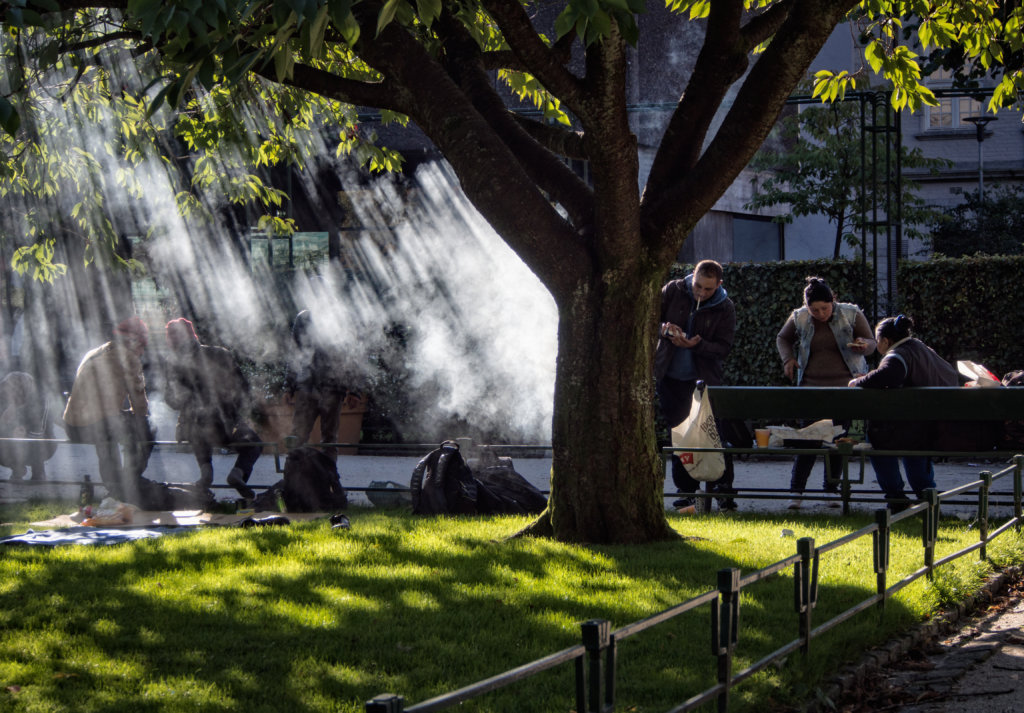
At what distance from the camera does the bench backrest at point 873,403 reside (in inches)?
345

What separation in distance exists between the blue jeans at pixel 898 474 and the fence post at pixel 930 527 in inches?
109

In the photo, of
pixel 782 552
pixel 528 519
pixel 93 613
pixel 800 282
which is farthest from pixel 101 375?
pixel 800 282

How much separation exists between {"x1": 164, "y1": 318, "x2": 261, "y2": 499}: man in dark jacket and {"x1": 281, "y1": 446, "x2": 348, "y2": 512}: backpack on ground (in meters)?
0.99

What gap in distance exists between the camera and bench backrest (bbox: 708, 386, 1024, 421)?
28.7 feet

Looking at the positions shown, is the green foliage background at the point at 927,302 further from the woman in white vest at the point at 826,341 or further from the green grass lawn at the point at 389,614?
the green grass lawn at the point at 389,614

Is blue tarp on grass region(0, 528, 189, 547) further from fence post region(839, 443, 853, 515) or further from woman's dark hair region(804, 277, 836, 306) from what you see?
woman's dark hair region(804, 277, 836, 306)

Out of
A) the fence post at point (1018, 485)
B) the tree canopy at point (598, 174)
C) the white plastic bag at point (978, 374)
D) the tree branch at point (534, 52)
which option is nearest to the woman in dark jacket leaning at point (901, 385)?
the white plastic bag at point (978, 374)

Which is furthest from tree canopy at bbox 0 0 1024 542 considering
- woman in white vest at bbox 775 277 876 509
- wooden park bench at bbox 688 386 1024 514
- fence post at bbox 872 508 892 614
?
woman in white vest at bbox 775 277 876 509

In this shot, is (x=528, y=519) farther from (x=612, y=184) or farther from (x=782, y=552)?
(x=612, y=184)

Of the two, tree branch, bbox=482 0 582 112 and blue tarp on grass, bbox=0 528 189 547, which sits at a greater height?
tree branch, bbox=482 0 582 112

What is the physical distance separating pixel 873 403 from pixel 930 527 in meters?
2.93

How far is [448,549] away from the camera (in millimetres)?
7512

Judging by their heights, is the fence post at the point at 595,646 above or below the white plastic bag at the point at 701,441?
below

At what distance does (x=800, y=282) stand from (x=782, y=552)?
25.3 feet
